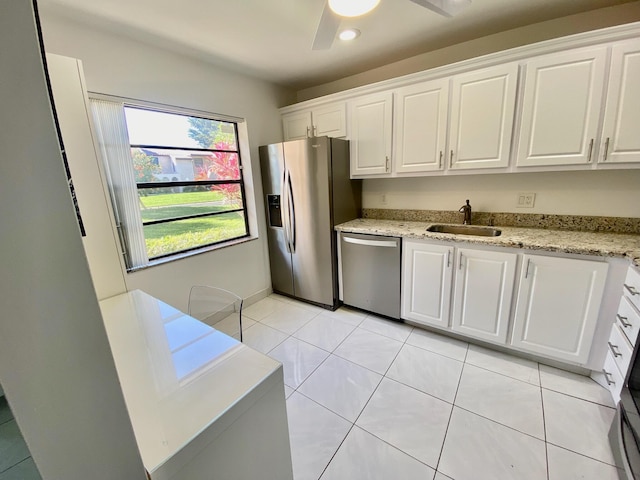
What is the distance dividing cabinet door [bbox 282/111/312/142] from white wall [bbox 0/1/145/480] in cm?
278

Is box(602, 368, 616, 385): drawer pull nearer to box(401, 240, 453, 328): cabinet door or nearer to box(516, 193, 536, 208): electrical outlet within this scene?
box(401, 240, 453, 328): cabinet door

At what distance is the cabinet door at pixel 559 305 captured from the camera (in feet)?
5.55

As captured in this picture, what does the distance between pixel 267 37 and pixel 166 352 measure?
2.23m

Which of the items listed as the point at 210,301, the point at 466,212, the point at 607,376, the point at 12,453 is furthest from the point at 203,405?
the point at 466,212

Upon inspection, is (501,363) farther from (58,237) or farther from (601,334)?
(58,237)

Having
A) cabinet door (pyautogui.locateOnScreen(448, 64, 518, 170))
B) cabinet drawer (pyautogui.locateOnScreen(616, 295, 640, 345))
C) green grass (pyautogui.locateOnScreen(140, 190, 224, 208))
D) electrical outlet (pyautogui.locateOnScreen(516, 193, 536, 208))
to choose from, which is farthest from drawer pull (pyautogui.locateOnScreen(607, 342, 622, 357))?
green grass (pyautogui.locateOnScreen(140, 190, 224, 208))

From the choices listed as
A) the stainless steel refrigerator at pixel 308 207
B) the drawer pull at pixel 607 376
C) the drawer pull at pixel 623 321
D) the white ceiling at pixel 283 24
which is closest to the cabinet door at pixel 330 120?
the stainless steel refrigerator at pixel 308 207

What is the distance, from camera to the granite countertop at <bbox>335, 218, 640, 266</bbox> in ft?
5.32

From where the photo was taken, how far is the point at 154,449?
2.22 ft

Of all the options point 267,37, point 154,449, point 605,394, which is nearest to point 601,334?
point 605,394

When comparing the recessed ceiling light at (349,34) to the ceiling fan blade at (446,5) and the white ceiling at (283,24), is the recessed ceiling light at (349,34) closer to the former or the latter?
the white ceiling at (283,24)

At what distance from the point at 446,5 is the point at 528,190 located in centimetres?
161

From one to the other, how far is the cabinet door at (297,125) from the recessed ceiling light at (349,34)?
3.10 ft

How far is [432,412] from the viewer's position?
5.39 feet
